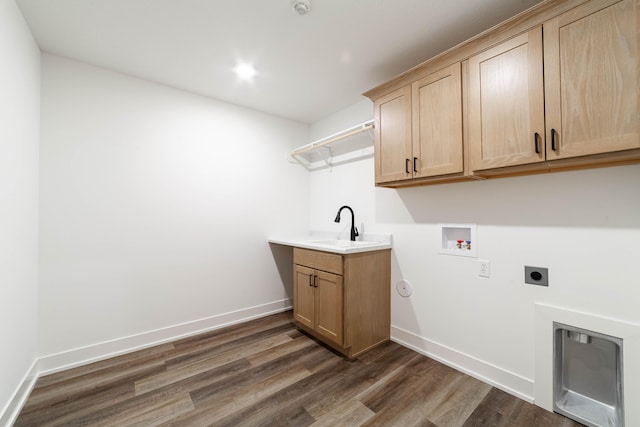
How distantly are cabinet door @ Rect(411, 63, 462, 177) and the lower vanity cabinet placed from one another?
0.91m

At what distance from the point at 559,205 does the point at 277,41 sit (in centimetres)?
218

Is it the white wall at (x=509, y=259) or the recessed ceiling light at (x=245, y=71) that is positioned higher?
the recessed ceiling light at (x=245, y=71)

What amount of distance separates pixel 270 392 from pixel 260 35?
98.5 inches

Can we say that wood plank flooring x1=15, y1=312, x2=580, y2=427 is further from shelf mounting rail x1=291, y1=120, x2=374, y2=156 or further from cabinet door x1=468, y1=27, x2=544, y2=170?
shelf mounting rail x1=291, y1=120, x2=374, y2=156

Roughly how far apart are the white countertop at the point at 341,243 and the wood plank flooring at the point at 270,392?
916mm

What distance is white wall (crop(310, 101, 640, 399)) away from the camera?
1.42 meters

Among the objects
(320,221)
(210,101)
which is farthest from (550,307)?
(210,101)

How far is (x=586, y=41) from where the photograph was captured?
128 cm

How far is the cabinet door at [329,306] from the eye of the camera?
2.19 metres

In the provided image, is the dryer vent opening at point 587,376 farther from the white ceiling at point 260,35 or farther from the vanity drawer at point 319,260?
the white ceiling at point 260,35

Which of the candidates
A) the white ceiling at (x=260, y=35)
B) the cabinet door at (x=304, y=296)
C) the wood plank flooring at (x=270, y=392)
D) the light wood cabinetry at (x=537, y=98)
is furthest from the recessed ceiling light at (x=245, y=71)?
the wood plank flooring at (x=270, y=392)

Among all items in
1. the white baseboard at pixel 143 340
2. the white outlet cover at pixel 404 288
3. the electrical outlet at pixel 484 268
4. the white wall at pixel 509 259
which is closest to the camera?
the white wall at pixel 509 259

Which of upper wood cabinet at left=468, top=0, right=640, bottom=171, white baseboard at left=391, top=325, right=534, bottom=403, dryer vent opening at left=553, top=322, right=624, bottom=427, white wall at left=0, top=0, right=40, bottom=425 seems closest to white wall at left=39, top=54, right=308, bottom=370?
white wall at left=0, top=0, right=40, bottom=425

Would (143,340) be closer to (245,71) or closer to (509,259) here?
(245,71)
